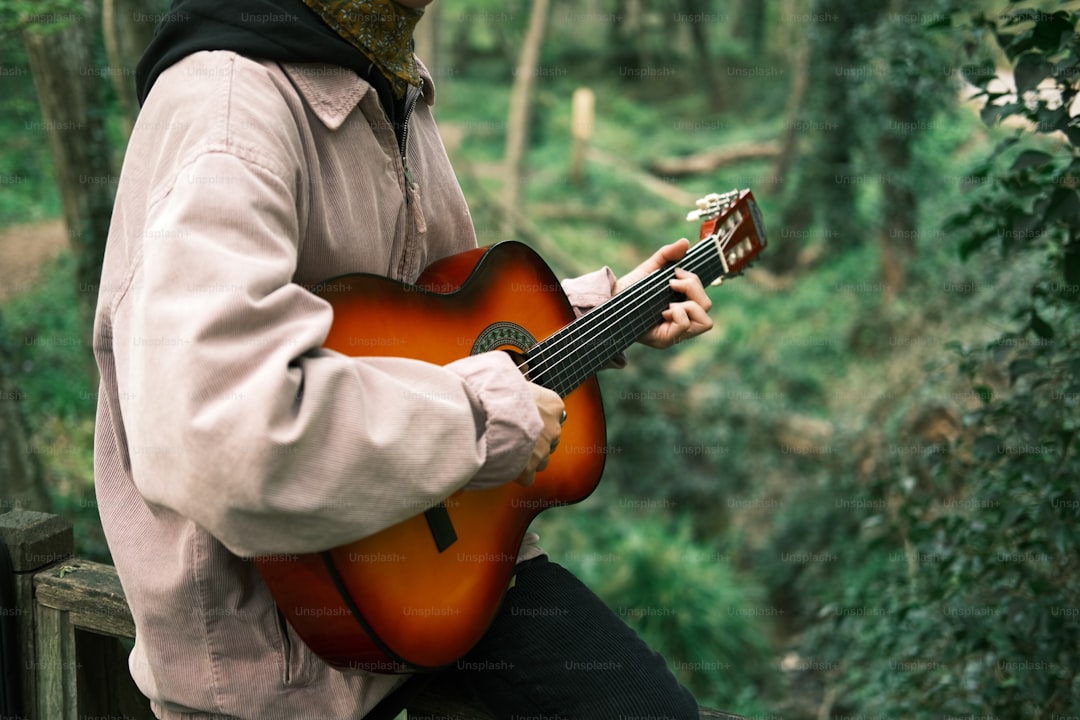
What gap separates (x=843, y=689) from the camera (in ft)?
14.3

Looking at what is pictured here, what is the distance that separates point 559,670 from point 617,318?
72 centimetres

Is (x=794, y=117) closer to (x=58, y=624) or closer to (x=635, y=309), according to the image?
(x=635, y=309)

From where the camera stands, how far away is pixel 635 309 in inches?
75.4

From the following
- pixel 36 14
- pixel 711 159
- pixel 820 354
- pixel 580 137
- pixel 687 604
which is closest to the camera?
pixel 36 14

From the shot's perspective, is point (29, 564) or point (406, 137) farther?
point (29, 564)

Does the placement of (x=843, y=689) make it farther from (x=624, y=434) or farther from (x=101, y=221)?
(x=101, y=221)

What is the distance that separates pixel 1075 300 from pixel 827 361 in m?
6.36

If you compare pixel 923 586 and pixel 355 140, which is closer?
pixel 355 140

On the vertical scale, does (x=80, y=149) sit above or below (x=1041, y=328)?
above

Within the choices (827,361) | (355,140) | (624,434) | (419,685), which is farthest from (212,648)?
(827,361)

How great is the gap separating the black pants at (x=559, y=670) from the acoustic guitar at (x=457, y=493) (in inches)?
3.8

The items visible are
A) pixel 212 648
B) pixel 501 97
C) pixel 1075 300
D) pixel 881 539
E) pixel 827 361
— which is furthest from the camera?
pixel 501 97

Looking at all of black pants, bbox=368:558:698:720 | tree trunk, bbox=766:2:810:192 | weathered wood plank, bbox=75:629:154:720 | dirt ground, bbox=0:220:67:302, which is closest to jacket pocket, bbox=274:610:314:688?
black pants, bbox=368:558:698:720

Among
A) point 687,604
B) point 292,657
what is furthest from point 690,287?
point 687,604
